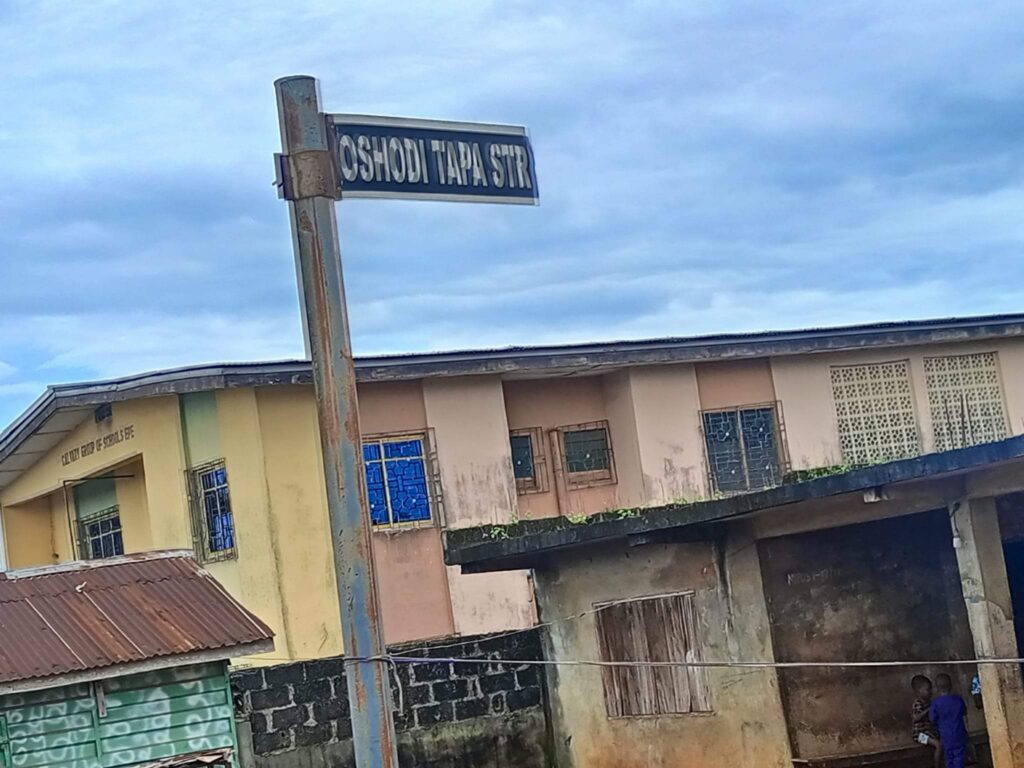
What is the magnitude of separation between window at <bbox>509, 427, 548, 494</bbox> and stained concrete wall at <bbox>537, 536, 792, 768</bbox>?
3.29 m

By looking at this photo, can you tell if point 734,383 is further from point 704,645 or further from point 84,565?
point 84,565

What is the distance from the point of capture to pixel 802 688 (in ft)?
43.8

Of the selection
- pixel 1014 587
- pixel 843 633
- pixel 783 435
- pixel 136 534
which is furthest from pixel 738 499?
pixel 136 534

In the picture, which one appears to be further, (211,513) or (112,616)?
(211,513)

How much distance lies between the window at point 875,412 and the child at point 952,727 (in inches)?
302

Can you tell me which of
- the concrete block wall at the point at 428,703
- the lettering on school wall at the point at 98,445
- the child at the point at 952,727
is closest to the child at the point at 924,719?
the child at the point at 952,727

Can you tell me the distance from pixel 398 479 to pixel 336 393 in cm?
1270

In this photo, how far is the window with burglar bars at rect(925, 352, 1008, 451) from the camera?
20406 millimetres

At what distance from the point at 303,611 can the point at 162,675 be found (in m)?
6.88

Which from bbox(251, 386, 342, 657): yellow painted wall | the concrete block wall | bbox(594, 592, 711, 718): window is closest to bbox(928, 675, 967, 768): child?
bbox(594, 592, 711, 718): window

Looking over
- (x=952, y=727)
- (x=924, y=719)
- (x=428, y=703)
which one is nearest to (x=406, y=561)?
(x=428, y=703)

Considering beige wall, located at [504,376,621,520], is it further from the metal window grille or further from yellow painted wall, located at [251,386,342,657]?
the metal window grille

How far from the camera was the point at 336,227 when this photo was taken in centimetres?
510

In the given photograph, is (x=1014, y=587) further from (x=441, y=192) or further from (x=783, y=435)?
(x=441, y=192)
